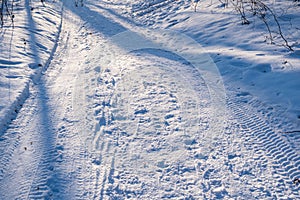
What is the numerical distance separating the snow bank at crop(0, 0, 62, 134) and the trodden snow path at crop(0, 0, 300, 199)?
0.21 metres

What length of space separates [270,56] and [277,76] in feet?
2.04

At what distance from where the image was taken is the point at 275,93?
174 inches

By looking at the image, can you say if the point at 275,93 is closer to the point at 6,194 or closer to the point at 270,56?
the point at 270,56

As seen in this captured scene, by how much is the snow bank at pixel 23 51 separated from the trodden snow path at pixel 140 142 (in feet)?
0.70

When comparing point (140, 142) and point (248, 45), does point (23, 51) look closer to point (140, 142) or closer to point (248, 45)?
point (140, 142)

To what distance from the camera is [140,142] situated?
3.99 m

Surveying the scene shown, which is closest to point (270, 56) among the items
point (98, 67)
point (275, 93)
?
point (275, 93)

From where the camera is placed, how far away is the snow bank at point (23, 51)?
4.93 metres

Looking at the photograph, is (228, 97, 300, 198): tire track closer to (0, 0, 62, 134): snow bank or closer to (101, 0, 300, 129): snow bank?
(101, 0, 300, 129): snow bank

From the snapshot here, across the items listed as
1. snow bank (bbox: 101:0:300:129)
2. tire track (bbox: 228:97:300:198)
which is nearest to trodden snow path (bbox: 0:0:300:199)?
tire track (bbox: 228:97:300:198)

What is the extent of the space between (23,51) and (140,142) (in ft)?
12.5

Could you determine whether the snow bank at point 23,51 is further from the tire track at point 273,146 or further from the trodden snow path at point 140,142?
the tire track at point 273,146

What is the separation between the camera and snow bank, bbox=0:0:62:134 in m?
4.93

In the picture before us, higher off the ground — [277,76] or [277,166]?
[277,76]
